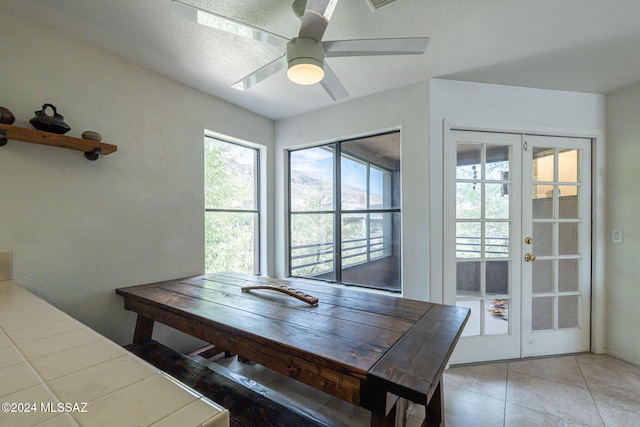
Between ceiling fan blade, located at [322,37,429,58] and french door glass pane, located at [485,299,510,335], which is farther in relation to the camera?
french door glass pane, located at [485,299,510,335]

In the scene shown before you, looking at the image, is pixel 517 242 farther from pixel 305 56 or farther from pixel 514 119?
pixel 305 56

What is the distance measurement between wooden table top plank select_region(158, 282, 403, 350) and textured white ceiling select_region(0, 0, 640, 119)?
1.72 m

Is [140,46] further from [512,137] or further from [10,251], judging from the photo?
[512,137]

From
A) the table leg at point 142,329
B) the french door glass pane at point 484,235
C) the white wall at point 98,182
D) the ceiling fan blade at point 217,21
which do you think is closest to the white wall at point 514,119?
the french door glass pane at point 484,235

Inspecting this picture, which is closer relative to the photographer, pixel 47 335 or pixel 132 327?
pixel 47 335

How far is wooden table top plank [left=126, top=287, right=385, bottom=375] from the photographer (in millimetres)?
1025

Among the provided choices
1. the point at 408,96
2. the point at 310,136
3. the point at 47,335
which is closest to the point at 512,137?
the point at 408,96

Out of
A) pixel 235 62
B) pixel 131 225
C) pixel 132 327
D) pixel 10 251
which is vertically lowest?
pixel 132 327

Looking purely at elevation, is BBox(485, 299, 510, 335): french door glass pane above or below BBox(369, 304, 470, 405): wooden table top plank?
below

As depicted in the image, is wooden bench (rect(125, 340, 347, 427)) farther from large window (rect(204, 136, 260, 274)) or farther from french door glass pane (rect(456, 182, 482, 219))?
french door glass pane (rect(456, 182, 482, 219))

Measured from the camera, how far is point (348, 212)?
121 inches

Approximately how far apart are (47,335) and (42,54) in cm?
187

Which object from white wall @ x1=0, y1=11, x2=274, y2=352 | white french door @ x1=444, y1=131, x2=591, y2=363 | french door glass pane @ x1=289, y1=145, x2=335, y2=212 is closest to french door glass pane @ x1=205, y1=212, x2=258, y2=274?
white wall @ x1=0, y1=11, x2=274, y2=352

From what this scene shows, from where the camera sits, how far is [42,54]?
1.74 metres
